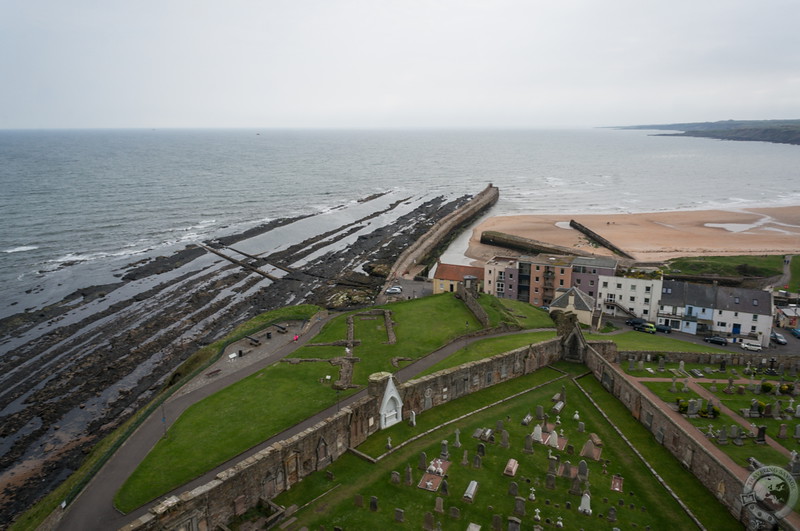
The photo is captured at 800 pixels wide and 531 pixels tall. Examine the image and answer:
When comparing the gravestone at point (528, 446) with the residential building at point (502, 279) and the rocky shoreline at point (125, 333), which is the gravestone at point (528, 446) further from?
the residential building at point (502, 279)

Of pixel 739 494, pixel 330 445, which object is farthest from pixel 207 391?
pixel 739 494

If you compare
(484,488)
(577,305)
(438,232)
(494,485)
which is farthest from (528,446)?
(438,232)

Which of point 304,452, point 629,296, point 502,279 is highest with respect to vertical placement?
point 304,452

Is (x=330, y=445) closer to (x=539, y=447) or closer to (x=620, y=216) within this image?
(x=539, y=447)

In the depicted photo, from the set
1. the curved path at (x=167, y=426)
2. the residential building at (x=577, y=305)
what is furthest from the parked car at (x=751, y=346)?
the curved path at (x=167, y=426)

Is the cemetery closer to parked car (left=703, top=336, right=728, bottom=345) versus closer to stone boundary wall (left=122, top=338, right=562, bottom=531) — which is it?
stone boundary wall (left=122, top=338, right=562, bottom=531)
